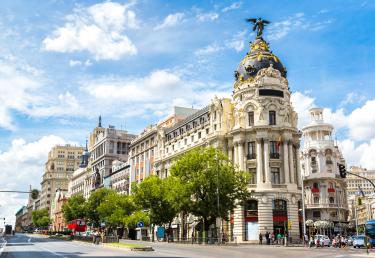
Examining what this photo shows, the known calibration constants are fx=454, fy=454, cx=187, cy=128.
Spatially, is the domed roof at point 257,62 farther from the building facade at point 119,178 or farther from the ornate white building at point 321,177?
the building facade at point 119,178

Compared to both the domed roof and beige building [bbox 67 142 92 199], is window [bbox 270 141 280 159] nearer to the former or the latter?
the domed roof

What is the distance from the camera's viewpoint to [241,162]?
260 ft

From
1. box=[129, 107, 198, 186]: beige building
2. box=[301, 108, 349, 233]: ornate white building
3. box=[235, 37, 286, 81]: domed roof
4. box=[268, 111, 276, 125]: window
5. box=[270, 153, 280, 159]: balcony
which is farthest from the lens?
box=[129, 107, 198, 186]: beige building

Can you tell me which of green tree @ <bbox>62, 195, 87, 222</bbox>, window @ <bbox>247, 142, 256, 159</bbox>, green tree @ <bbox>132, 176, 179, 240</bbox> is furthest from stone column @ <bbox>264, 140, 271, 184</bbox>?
green tree @ <bbox>62, 195, 87, 222</bbox>

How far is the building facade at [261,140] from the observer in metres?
75.2

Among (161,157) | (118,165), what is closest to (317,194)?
(161,157)

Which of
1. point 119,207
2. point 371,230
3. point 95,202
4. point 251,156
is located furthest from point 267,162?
point 95,202

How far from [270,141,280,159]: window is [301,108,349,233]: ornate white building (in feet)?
120

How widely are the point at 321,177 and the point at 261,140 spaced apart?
1591 inches

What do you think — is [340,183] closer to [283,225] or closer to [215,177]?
[283,225]

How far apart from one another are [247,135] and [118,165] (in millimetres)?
73411

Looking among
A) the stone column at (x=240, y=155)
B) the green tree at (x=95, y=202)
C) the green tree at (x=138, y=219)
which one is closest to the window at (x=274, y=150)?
the stone column at (x=240, y=155)

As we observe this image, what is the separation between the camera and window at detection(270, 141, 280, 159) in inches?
3071

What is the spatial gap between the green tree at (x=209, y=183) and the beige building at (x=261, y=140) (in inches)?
300
